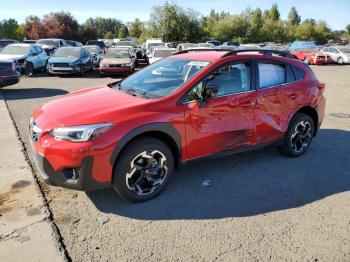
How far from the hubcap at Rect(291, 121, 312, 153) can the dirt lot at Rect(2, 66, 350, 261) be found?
0.22 m

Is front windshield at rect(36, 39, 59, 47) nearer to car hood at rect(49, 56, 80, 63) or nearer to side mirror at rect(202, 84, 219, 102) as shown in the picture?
car hood at rect(49, 56, 80, 63)

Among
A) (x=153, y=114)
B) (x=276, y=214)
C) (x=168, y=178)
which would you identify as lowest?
(x=276, y=214)

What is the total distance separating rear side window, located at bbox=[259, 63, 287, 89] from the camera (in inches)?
194

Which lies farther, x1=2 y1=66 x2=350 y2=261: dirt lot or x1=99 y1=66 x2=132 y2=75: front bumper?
Result: x1=99 y1=66 x2=132 y2=75: front bumper

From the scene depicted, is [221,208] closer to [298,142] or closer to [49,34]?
[298,142]

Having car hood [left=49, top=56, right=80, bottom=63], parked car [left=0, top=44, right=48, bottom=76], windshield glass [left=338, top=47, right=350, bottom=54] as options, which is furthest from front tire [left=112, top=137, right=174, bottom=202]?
windshield glass [left=338, top=47, right=350, bottom=54]

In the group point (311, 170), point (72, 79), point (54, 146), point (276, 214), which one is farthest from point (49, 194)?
point (72, 79)

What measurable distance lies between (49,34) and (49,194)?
156 feet

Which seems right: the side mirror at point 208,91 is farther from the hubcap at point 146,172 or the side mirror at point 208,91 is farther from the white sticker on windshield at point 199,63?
the hubcap at point 146,172

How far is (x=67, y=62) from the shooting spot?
16.3 meters

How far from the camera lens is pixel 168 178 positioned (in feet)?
13.7

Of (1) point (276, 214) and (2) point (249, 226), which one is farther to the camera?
(1) point (276, 214)

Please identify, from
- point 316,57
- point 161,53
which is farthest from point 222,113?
point 316,57

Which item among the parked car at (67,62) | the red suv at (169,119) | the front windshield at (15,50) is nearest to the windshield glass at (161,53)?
the parked car at (67,62)
